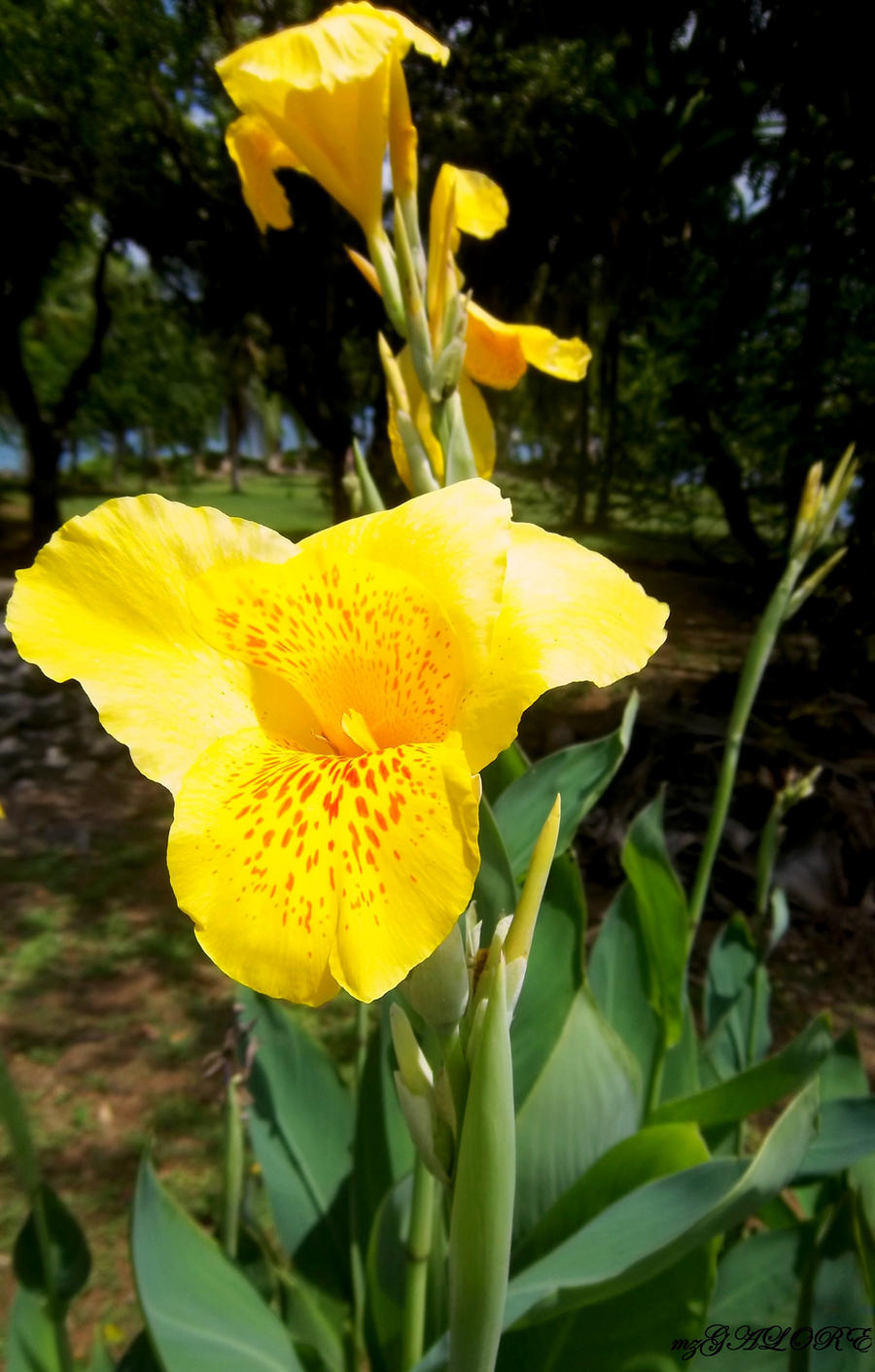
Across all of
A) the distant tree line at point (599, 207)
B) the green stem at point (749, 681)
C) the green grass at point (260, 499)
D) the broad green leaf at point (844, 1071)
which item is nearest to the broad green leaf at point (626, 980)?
the green stem at point (749, 681)

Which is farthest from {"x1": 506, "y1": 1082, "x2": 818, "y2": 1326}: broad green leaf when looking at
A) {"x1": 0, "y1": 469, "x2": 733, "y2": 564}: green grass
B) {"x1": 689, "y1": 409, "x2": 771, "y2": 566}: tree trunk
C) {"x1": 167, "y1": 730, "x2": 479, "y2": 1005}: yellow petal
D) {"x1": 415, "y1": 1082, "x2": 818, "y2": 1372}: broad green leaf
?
{"x1": 689, "y1": 409, "x2": 771, "y2": 566}: tree trunk

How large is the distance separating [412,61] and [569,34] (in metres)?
1.04

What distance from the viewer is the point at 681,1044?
132 cm

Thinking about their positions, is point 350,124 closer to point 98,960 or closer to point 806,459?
point 98,960

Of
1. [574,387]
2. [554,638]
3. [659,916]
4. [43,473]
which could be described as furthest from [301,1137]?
[43,473]

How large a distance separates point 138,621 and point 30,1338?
98 cm

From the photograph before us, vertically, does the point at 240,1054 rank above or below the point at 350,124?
below

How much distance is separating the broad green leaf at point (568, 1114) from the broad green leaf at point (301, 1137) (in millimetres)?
412

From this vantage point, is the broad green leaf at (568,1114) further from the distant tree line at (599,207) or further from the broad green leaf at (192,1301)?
the distant tree line at (599,207)

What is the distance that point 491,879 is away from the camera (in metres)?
0.76

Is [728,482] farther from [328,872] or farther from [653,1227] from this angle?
[328,872]

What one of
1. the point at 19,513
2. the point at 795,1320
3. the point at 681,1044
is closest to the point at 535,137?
the point at 681,1044

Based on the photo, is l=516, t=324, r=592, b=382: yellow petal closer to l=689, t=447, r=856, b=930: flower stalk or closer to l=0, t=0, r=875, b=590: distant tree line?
l=689, t=447, r=856, b=930: flower stalk

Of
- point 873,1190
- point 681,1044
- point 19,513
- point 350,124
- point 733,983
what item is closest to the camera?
point 350,124
